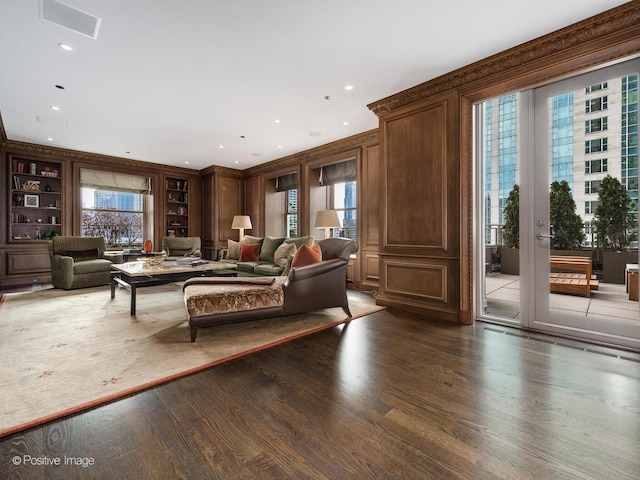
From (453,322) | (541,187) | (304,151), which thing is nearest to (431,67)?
(541,187)

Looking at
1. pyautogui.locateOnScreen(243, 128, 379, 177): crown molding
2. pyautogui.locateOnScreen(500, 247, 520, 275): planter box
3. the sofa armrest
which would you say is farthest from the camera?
pyautogui.locateOnScreen(243, 128, 379, 177): crown molding

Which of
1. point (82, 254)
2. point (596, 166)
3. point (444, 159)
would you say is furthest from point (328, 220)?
point (82, 254)

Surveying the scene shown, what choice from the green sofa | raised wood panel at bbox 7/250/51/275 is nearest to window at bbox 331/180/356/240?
the green sofa

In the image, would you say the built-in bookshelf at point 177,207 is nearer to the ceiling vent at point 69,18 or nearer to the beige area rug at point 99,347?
the beige area rug at point 99,347

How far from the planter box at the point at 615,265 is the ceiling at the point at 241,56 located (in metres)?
1.97

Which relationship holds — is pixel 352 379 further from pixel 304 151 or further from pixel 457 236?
pixel 304 151

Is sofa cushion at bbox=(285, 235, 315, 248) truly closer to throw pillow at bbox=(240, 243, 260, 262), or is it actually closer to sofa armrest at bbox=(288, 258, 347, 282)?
throw pillow at bbox=(240, 243, 260, 262)

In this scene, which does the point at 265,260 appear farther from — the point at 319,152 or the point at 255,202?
the point at 255,202

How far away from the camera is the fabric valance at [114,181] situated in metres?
6.54

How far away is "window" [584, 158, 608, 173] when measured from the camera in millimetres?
2699

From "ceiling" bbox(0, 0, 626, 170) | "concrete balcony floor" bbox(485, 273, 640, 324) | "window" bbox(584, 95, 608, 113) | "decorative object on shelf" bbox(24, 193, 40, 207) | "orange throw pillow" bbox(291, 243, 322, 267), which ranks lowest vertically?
"concrete balcony floor" bbox(485, 273, 640, 324)

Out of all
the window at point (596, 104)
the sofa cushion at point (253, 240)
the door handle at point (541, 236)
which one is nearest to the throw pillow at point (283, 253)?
the sofa cushion at point (253, 240)

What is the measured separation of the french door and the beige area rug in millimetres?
1817

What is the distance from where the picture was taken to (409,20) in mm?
2453
